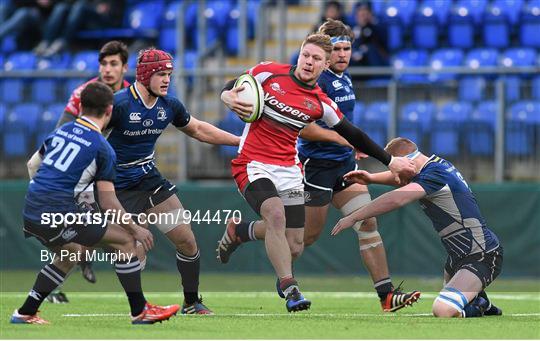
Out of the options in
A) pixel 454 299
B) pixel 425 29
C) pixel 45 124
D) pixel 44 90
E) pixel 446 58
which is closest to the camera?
pixel 454 299

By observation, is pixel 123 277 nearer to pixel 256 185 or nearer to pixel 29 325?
pixel 29 325

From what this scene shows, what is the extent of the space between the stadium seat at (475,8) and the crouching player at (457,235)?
9.51 meters

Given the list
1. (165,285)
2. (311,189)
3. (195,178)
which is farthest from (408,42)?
(311,189)

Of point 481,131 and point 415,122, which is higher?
point 415,122

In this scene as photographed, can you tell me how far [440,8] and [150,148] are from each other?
10.2 meters

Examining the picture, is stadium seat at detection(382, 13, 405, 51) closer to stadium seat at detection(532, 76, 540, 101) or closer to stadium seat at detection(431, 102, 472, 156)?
stadium seat at detection(431, 102, 472, 156)

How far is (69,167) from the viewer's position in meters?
9.12

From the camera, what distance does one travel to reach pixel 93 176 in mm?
9180

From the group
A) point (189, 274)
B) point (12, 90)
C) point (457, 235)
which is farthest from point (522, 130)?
point (12, 90)

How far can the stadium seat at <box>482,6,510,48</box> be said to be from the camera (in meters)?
19.6

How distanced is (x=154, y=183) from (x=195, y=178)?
6.82m

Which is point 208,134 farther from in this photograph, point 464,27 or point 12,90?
point 464,27

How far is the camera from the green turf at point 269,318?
8.81 m

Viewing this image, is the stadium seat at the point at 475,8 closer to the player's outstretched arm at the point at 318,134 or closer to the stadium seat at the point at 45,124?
the stadium seat at the point at 45,124
